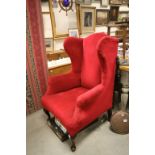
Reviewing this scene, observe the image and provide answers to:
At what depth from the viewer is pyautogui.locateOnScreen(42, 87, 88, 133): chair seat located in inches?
62.8

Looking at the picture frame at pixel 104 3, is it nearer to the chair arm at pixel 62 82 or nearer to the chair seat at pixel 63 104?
the chair arm at pixel 62 82

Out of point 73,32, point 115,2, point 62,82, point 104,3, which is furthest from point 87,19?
point 62,82

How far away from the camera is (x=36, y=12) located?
230 cm

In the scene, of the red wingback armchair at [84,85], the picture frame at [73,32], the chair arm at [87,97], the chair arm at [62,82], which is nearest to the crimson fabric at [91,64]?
the red wingback armchair at [84,85]

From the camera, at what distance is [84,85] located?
220 centimetres

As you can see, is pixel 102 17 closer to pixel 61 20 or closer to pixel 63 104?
pixel 61 20

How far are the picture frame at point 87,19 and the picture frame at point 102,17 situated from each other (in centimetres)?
15

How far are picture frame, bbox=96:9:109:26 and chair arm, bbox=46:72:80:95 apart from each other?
2.04m

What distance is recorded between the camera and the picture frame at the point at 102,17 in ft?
12.1

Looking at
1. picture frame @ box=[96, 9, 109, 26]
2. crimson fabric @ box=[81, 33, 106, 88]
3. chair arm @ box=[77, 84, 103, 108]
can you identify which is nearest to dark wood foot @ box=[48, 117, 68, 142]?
chair arm @ box=[77, 84, 103, 108]
